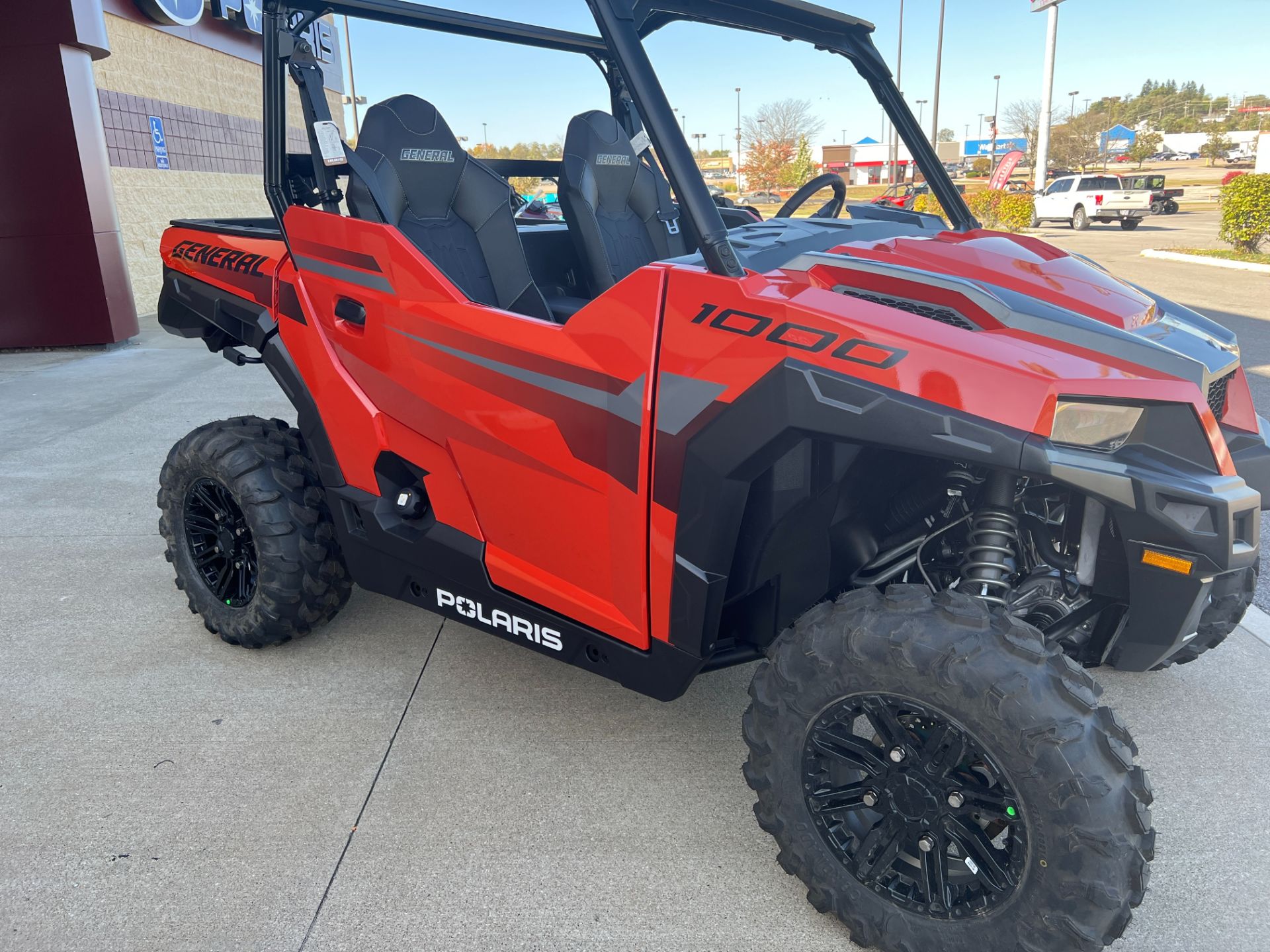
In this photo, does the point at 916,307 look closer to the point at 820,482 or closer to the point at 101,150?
the point at 820,482

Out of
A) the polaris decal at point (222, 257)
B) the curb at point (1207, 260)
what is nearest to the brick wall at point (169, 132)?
the polaris decal at point (222, 257)

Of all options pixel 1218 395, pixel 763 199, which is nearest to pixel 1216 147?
pixel 763 199

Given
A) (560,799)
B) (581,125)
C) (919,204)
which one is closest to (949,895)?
(560,799)

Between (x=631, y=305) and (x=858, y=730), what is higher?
(x=631, y=305)

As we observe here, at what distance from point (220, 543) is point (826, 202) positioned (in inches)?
91.2

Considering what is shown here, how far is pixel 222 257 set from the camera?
10.2ft

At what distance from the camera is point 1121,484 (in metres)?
1.59

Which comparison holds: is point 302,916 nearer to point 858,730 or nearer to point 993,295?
point 858,730

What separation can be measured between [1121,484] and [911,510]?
656mm

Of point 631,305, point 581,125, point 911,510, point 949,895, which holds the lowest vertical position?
point 949,895

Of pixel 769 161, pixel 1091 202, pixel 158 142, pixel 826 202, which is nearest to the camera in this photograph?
pixel 826 202

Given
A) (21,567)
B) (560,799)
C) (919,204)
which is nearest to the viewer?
(560,799)

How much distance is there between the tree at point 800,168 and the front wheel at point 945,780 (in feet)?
117

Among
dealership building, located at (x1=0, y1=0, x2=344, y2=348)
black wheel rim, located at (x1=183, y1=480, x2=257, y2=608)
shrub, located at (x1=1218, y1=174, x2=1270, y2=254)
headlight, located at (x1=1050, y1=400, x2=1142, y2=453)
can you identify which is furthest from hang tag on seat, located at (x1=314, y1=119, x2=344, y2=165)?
shrub, located at (x1=1218, y1=174, x2=1270, y2=254)
